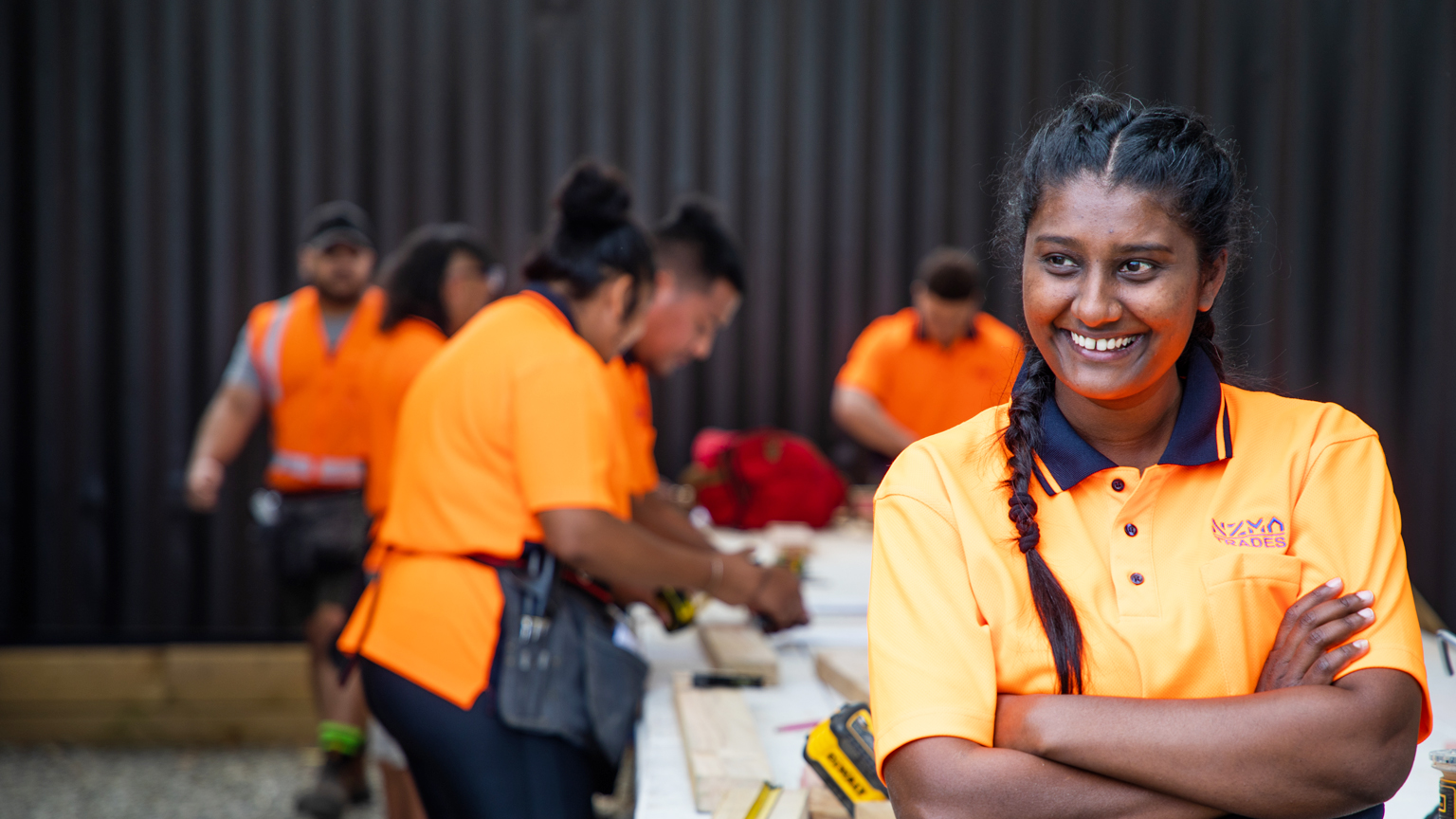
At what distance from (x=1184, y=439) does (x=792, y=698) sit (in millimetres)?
1072

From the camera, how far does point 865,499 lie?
13.1 ft

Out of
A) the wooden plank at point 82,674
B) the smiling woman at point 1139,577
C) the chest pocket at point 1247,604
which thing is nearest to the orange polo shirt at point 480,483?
the smiling woman at point 1139,577

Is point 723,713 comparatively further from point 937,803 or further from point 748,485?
point 748,485

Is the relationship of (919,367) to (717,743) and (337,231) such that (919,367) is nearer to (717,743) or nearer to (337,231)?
(337,231)

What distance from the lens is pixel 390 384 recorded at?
3.50 m

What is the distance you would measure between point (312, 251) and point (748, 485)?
5.46ft

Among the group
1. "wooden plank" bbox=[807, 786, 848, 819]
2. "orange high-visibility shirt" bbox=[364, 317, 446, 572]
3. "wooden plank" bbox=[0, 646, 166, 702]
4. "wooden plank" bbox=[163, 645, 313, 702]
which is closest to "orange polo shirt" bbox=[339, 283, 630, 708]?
"wooden plank" bbox=[807, 786, 848, 819]

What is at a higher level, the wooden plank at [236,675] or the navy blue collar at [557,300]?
the navy blue collar at [557,300]

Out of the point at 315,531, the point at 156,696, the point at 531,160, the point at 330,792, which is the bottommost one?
the point at 156,696

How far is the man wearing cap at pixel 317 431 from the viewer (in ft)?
12.2

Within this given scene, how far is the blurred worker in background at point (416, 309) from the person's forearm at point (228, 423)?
1.64 feet

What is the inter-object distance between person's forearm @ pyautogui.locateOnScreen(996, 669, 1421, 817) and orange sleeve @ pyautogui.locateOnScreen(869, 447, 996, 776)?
0.06 meters

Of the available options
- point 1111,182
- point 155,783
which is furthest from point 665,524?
point 155,783

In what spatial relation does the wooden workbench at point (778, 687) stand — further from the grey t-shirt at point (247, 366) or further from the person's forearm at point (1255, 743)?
the grey t-shirt at point (247, 366)
